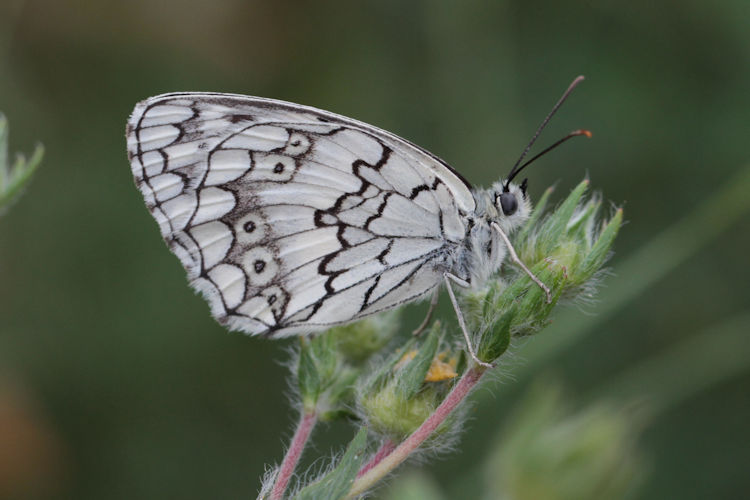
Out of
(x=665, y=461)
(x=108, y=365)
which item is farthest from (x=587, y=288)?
(x=108, y=365)

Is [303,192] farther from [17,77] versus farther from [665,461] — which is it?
[17,77]

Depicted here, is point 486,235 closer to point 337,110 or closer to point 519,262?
point 519,262

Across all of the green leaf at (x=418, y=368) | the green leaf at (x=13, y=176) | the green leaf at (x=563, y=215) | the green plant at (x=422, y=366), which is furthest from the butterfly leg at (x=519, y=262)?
the green leaf at (x=13, y=176)

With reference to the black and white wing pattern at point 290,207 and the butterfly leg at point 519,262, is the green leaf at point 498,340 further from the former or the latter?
the black and white wing pattern at point 290,207

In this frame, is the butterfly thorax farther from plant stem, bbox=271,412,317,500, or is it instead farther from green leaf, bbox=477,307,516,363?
plant stem, bbox=271,412,317,500

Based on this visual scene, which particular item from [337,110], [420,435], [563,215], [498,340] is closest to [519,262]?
[563,215]

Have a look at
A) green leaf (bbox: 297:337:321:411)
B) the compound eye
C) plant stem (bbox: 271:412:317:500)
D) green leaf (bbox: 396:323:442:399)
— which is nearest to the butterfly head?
the compound eye

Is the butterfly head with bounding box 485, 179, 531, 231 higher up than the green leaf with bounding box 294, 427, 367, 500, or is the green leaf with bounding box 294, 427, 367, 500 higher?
the butterfly head with bounding box 485, 179, 531, 231
